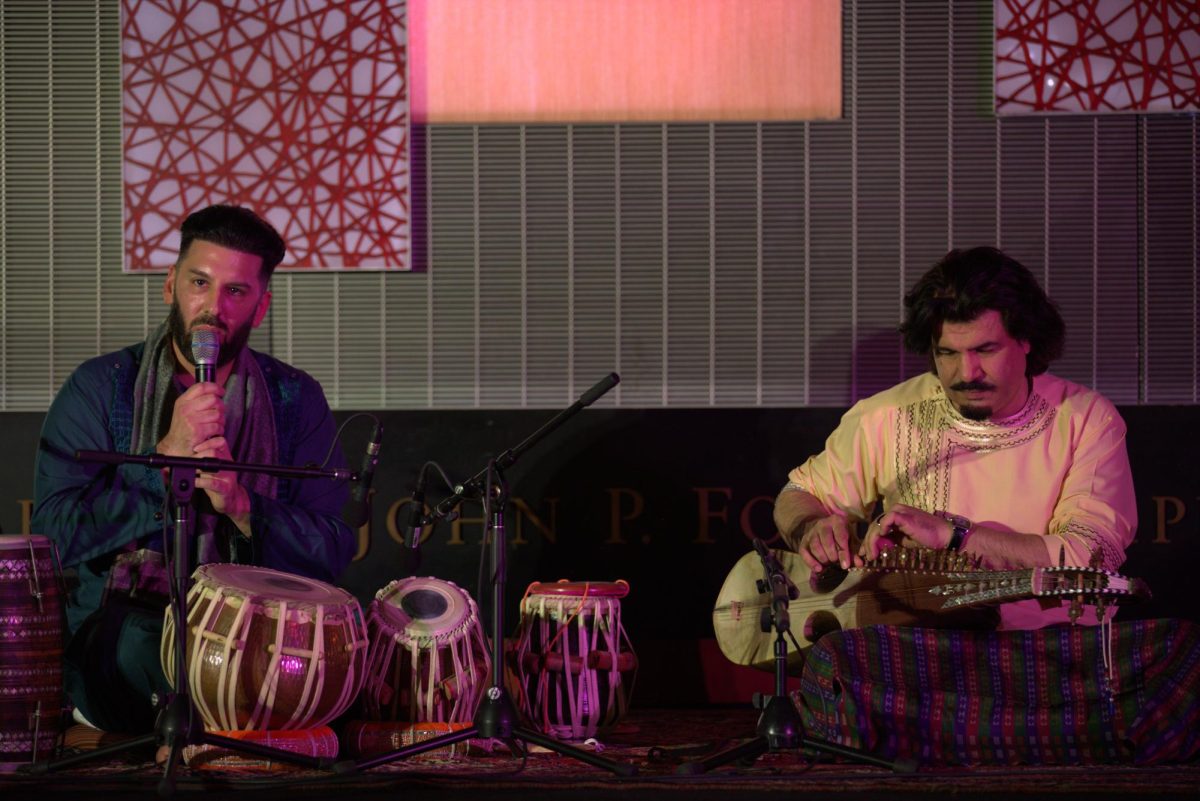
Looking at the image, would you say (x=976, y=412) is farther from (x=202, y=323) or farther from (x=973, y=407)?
(x=202, y=323)

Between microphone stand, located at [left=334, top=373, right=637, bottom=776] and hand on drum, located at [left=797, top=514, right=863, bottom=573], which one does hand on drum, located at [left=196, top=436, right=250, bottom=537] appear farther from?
hand on drum, located at [left=797, top=514, right=863, bottom=573]

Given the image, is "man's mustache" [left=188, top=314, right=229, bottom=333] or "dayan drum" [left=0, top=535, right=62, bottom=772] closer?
"dayan drum" [left=0, top=535, right=62, bottom=772]

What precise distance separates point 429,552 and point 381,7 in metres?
2.07

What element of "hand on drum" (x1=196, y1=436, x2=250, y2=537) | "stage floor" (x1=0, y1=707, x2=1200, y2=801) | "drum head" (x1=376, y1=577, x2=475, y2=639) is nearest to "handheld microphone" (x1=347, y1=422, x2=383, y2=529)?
"hand on drum" (x1=196, y1=436, x2=250, y2=537)

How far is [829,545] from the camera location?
12.7 ft

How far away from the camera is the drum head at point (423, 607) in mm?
4027

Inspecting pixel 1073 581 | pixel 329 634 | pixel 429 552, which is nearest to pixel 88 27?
pixel 429 552

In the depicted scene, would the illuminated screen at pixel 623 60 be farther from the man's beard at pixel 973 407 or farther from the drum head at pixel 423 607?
the drum head at pixel 423 607

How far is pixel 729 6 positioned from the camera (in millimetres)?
5375

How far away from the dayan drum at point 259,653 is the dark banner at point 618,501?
4.67 feet

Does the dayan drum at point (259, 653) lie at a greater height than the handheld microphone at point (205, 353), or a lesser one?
lesser

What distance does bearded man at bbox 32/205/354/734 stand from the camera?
154 inches

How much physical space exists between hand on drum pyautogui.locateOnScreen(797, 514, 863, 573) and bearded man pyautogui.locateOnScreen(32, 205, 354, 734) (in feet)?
4.54

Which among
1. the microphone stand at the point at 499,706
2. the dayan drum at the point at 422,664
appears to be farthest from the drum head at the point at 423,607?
the microphone stand at the point at 499,706
